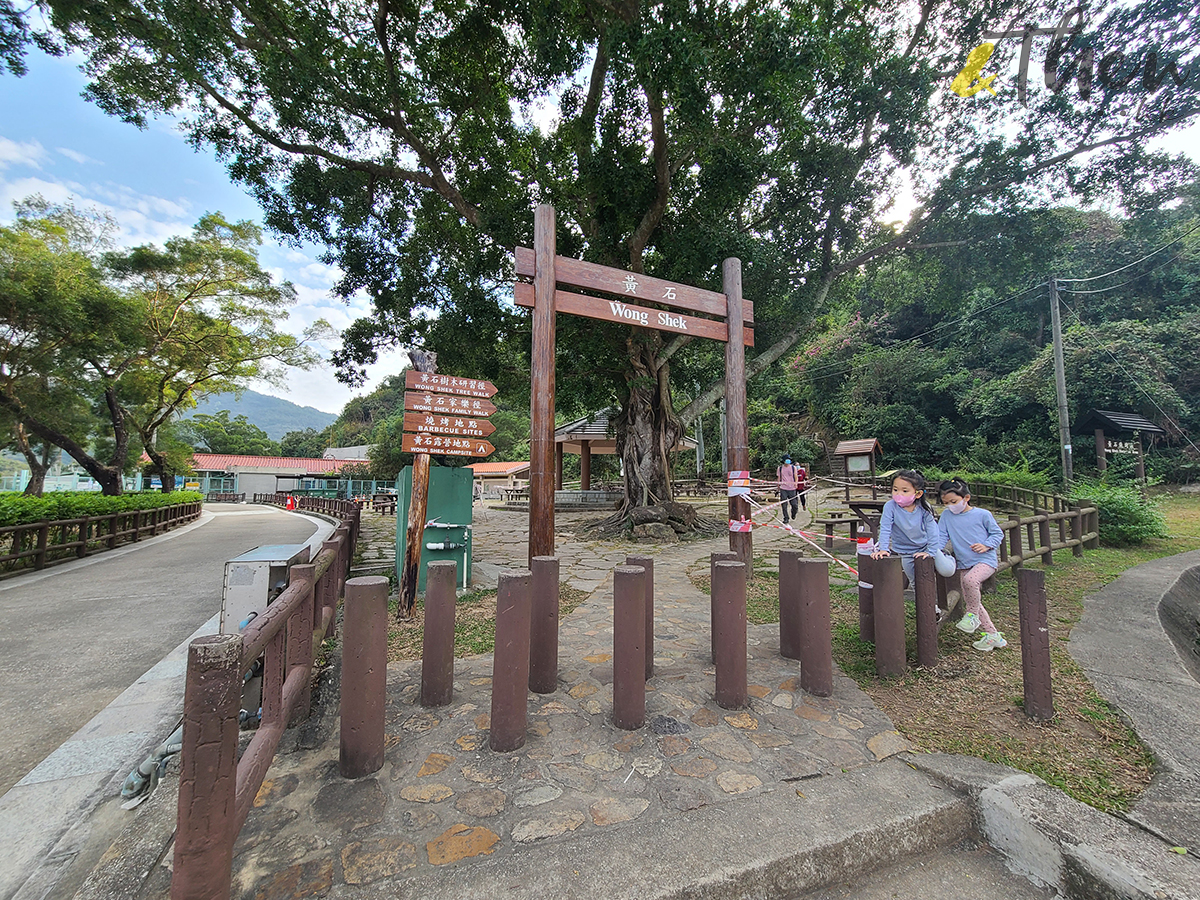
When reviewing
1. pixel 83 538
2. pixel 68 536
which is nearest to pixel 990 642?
pixel 83 538

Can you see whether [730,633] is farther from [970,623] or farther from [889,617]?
[970,623]

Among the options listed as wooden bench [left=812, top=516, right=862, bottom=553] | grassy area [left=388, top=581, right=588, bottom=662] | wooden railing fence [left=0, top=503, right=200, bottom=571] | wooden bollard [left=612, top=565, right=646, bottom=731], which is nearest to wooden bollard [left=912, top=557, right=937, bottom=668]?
wooden bollard [left=612, top=565, right=646, bottom=731]

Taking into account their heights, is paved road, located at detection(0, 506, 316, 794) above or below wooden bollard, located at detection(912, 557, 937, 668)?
below

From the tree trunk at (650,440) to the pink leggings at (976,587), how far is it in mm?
8207

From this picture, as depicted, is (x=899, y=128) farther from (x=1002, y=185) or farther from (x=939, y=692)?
(x=939, y=692)

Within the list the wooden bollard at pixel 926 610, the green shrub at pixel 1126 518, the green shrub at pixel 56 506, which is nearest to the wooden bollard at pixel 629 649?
the wooden bollard at pixel 926 610

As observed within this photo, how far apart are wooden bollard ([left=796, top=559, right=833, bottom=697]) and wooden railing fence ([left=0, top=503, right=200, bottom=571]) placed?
11.7 metres

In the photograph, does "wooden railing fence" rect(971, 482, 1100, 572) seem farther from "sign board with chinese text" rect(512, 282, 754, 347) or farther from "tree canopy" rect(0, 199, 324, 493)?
"tree canopy" rect(0, 199, 324, 493)

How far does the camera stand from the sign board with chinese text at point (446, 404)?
5.15 m

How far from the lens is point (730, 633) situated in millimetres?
2873

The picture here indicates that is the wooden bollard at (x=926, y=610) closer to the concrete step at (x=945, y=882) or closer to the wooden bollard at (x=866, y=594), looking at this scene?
the wooden bollard at (x=866, y=594)

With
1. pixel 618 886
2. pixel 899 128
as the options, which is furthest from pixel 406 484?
pixel 899 128

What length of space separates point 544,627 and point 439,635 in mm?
624

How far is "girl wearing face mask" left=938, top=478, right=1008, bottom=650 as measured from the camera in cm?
383
